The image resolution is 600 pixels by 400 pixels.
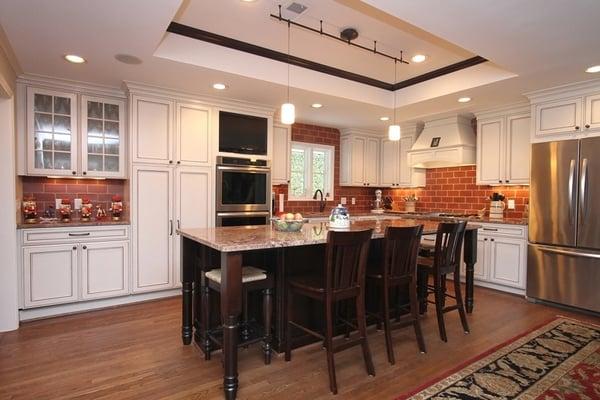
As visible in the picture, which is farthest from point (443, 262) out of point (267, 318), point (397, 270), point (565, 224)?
point (565, 224)

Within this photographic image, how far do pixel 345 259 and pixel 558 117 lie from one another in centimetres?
328

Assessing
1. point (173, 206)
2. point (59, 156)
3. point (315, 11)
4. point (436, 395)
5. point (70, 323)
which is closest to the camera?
point (436, 395)

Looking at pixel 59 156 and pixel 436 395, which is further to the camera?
pixel 59 156

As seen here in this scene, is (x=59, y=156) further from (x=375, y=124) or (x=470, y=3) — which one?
(x=375, y=124)

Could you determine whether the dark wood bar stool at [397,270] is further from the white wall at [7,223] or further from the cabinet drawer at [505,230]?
the white wall at [7,223]

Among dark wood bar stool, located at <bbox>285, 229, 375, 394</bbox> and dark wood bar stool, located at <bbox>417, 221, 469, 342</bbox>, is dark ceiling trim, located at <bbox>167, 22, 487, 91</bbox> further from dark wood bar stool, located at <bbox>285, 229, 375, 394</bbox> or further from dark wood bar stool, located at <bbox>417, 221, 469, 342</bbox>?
dark wood bar stool, located at <bbox>285, 229, 375, 394</bbox>

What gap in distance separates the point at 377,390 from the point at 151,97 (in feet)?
11.8

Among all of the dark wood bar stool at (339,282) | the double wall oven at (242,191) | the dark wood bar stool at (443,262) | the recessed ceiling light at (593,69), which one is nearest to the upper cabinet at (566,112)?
the recessed ceiling light at (593,69)

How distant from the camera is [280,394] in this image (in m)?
2.15

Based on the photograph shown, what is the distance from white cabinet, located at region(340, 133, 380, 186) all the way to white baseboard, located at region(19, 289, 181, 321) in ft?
11.2

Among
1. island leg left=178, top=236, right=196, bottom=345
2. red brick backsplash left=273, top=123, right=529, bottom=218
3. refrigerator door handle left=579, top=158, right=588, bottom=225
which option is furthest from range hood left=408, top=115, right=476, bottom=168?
island leg left=178, top=236, right=196, bottom=345

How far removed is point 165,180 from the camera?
4004 millimetres

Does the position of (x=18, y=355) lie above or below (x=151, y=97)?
below

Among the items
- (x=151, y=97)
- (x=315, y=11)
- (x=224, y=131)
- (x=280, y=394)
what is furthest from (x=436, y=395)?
(x=151, y=97)
